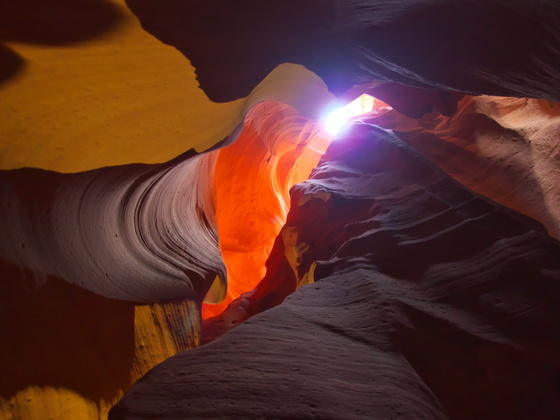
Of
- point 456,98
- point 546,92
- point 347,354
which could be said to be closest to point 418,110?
point 456,98

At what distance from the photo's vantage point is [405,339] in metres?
2.50

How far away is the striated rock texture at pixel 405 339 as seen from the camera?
73.5 inches

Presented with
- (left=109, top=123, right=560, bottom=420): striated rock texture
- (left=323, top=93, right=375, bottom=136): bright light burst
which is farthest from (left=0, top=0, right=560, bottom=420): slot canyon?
(left=323, top=93, right=375, bottom=136): bright light burst

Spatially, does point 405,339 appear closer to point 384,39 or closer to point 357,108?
point 384,39

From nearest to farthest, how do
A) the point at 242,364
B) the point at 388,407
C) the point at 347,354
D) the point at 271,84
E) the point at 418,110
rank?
the point at 388,407
the point at 242,364
the point at 347,354
the point at 271,84
the point at 418,110

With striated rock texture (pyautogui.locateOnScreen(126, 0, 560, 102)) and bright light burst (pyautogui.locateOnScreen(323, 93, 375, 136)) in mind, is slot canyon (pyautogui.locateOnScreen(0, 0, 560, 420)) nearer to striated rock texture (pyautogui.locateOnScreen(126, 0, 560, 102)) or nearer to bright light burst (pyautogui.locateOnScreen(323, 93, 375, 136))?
striated rock texture (pyautogui.locateOnScreen(126, 0, 560, 102))

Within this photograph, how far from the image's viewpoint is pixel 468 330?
2.54 m

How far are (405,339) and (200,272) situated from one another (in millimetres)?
3452

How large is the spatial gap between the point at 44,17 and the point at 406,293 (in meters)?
3.56

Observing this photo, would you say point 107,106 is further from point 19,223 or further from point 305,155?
point 305,155

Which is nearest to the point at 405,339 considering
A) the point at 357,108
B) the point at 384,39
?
the point at 384,39

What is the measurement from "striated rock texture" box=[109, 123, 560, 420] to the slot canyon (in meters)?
0.01

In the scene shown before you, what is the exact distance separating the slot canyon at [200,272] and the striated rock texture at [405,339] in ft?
0.05

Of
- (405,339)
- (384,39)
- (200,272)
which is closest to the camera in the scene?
(405,339)
